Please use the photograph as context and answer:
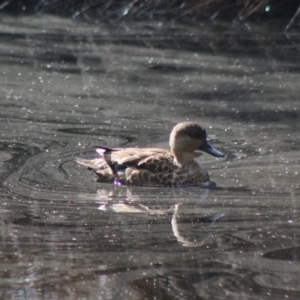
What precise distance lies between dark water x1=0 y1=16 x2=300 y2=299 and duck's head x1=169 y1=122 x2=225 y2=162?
22cm

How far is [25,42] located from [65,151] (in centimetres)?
742

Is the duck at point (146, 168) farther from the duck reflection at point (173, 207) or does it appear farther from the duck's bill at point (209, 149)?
the duck reflection at point (173, 207)

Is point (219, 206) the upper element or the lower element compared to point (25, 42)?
lower

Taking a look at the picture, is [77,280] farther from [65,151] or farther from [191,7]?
[191,7]

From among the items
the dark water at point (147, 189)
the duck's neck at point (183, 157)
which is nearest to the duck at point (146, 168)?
the duck's neck at point (183, 157)

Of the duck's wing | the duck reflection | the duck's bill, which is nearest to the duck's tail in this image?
the duck's wing

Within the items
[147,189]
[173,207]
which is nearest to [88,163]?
[147,189]

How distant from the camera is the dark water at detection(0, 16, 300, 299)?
505 cm

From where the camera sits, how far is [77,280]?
16.1 ft

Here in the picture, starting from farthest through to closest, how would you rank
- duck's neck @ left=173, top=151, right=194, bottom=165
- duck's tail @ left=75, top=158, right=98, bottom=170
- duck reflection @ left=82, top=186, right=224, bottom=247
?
1. duck's neck @ left=173, top=151, right=194, bottom=165
2. duck's tail @ left=75, top=158, right=98, bottom=170
3. duck reflection @ left=82, top=186, right=224, bottom=247

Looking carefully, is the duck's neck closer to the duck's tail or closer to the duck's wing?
the duck's wing

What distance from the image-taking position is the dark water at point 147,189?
505cm

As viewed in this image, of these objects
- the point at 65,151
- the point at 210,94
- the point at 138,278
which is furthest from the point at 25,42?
the point at 138,278

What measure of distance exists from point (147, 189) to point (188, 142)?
2.47ft
